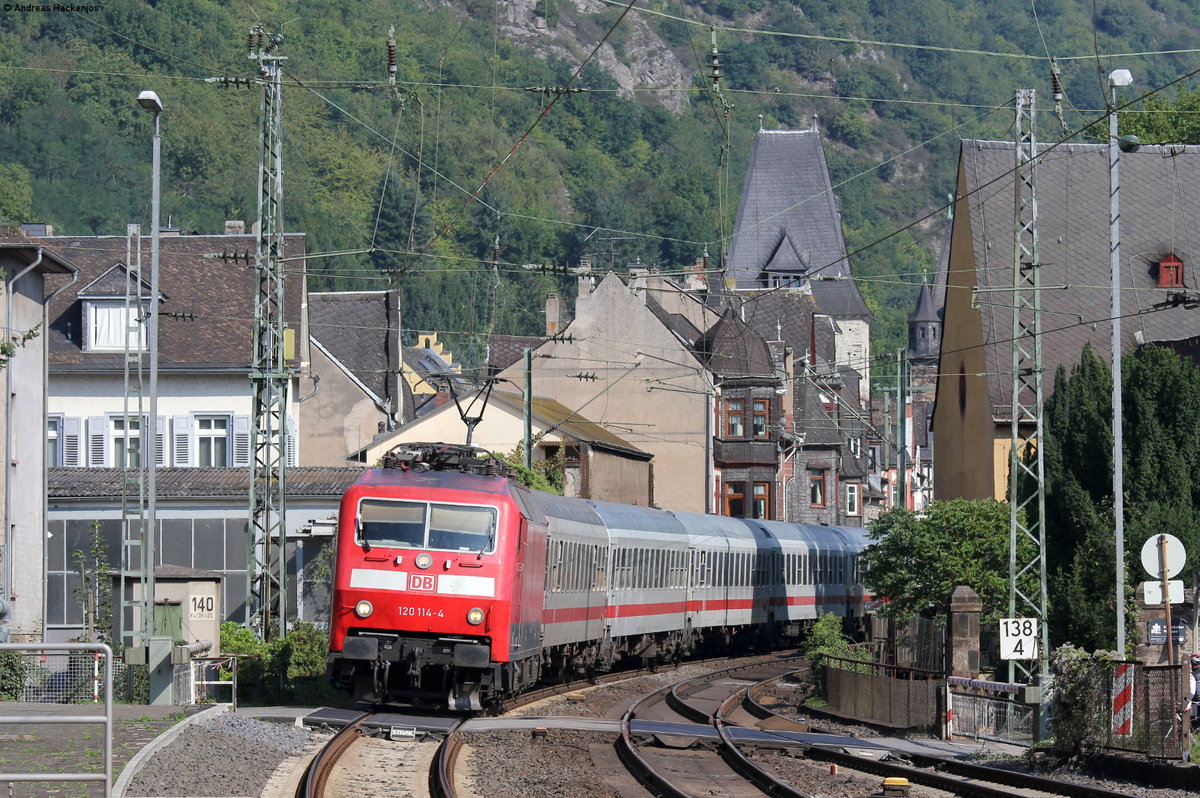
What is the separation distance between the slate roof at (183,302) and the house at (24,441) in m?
9.80

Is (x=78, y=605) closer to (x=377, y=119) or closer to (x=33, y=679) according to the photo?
(x=33, y=679)

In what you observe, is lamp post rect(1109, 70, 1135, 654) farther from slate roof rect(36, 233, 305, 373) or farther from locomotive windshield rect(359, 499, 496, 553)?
slate roof rect(36, 233, 305, 373)

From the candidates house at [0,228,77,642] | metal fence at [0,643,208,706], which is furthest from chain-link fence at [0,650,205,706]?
house at [0,228,77,642]

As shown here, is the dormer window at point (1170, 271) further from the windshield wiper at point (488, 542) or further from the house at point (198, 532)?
the windshield wiper at point (488, 542)

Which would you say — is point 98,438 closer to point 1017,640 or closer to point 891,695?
point 891,695

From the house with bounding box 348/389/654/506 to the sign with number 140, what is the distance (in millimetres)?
23690

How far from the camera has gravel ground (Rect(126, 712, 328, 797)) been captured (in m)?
14.6

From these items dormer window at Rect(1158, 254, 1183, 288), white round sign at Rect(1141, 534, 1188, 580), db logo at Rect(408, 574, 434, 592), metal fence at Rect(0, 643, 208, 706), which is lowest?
metal fence at Rect(0, 643, 208, 706)

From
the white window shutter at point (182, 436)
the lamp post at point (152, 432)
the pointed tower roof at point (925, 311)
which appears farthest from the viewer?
the pointed tower roof at point (925, 311)

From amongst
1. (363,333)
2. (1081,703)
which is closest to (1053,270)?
(363,333)

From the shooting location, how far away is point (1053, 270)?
150 ft

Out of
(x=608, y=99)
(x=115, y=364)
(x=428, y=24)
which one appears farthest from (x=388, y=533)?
(x=608, y=99)

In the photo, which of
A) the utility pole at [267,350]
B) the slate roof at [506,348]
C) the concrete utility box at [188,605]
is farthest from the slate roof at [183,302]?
the slate roof at [506,348]

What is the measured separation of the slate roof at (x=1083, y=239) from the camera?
44375mm
